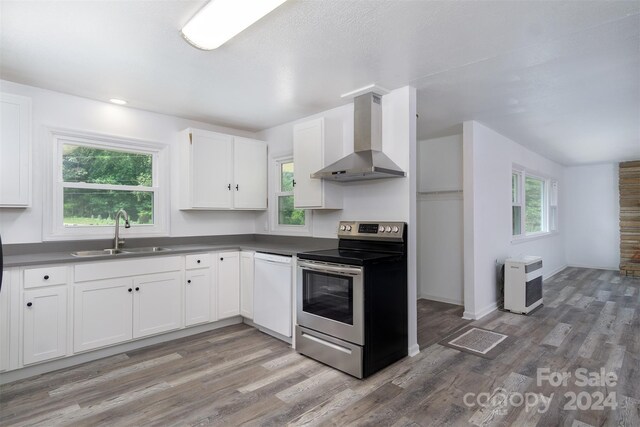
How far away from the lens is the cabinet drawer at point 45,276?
2578 mm

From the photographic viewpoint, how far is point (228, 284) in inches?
148

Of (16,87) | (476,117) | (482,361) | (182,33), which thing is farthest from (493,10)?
(16,87)

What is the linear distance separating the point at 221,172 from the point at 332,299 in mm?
2137

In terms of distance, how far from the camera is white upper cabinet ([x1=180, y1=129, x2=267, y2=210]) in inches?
150

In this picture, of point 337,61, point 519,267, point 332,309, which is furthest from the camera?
point 519,267

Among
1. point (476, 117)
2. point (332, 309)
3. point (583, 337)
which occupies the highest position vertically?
point (476, 117)

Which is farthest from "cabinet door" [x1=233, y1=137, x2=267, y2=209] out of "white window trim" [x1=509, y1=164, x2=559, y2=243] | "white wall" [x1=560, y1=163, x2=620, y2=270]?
"white wall" [x1=560, y1=163, x2=620, y2=270]

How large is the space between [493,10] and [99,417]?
134 inches

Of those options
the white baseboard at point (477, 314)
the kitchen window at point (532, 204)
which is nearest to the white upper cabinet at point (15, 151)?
the white baseboard at point (477, 314)

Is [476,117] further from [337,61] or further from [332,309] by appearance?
[332,309]

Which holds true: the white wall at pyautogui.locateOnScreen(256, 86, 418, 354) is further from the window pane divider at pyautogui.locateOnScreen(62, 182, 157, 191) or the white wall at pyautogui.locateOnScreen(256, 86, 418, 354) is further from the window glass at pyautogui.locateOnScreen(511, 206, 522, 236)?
the window glass at pyautogui.locateOnScreen(511, 206, 522, 236)

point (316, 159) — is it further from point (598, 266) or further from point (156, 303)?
point (598, 266)

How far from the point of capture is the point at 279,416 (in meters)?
2.12

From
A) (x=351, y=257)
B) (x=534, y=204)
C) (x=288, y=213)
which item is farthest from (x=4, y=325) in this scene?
(x=534, y=204)
